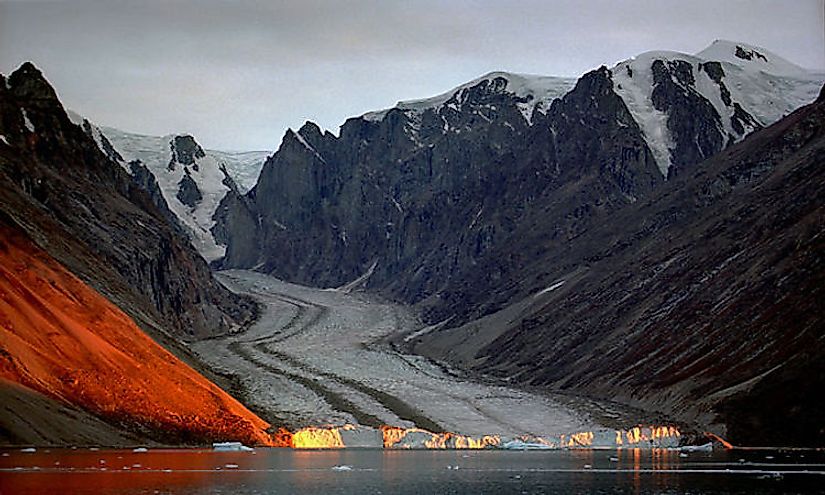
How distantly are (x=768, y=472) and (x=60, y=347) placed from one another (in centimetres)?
4691

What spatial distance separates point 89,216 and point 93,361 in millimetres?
54331

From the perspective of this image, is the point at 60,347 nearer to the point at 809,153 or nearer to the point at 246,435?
the point at 246,435

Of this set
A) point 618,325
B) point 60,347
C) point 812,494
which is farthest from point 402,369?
point 812,494

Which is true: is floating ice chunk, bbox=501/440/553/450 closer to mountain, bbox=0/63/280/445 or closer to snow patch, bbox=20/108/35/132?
mountain, bbox=0/63/280/445

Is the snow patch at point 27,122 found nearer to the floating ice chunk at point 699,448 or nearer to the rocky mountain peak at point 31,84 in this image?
the rocky mountain peak at point 31,84

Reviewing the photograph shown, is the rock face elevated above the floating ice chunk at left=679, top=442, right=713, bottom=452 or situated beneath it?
elevated above

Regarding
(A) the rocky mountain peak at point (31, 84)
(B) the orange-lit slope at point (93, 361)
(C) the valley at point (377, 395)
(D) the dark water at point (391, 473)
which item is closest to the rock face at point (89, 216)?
(A) the rocky mountain peak at point (31, 84)

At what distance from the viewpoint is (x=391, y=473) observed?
7619 centimetres

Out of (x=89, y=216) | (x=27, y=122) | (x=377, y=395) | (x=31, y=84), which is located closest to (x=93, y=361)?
(x=377, y=395)

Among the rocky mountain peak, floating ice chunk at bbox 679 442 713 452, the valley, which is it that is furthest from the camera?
the rocky mountain peak

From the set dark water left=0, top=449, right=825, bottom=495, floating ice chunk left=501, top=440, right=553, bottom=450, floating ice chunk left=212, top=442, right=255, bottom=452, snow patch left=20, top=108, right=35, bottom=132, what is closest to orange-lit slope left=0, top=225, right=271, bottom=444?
floating ice chunk left=212, top=442, right=255, bottom=452

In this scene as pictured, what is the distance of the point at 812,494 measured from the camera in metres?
62.0

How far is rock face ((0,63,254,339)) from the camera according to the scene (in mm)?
117500

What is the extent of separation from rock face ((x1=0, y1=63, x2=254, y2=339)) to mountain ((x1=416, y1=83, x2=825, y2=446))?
3561 centimetres
